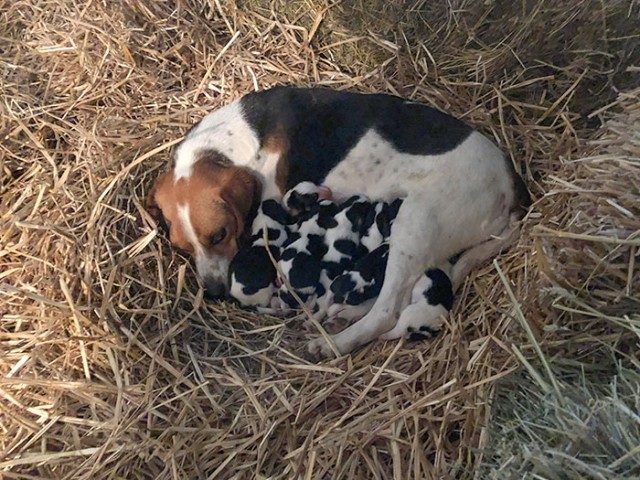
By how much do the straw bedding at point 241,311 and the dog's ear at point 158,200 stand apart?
0.12 metres

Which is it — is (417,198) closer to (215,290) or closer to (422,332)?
(422,332)

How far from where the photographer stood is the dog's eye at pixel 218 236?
3.85 m

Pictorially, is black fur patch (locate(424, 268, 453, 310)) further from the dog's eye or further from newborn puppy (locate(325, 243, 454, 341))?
the dog's eye

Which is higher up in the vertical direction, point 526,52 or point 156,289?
point 526,52

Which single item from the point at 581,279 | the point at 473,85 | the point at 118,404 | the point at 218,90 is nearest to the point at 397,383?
the point at 581,279

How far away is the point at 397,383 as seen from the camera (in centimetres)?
329

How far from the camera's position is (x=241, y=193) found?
393 cm

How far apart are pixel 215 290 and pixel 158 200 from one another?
2.17 ft

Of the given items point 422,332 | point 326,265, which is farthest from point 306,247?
point 422,332

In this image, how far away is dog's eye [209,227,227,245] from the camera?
12.6 ft

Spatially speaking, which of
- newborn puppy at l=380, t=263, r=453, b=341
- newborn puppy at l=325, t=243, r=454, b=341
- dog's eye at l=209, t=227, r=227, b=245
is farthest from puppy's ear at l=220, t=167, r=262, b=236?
newborn puppy at l=380, t=263, r=453, b=341

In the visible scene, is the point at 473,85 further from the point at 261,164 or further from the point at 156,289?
the point at 156,289

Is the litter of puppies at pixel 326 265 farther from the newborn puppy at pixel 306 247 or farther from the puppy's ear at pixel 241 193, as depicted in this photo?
the puppy's ear at pixel 241 193

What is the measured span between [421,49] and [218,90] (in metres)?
1.46
